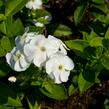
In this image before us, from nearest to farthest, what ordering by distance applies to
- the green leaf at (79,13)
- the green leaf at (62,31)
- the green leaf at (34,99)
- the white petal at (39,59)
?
the white petal at (39,59), the green leaf at (34,99), the green leaf at (79,13), the green leaf at (62,31)

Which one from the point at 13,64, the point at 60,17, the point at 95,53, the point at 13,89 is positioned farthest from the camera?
the point at 60,17

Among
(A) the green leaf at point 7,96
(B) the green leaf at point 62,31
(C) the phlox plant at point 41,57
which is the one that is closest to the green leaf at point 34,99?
(C) the phlox plant at point 41,57

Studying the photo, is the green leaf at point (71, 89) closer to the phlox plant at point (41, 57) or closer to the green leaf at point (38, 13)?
the phlox plant at point (41, 57)

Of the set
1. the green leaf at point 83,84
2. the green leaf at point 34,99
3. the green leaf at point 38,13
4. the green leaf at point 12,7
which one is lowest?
the green leaf at point 34,99

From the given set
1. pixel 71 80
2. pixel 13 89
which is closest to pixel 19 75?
pixel 13 89

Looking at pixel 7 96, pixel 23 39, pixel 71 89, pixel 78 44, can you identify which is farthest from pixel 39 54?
pixel 71 89

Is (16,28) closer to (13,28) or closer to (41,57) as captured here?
(13,28)

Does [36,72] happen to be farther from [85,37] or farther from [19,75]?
[85,37]
